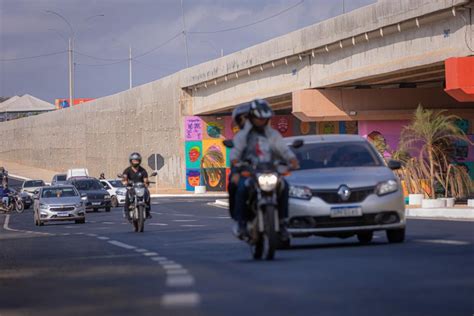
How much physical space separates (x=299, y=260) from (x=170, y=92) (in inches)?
2734

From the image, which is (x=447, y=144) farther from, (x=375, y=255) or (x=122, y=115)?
(x=122, y=115)

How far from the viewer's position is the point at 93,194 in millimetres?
57938

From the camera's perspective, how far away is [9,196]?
2584 inches

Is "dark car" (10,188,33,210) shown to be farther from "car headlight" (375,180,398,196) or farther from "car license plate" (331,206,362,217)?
"car license plate" (331,206,362,217)

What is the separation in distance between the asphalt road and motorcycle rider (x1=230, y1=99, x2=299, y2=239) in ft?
1.92

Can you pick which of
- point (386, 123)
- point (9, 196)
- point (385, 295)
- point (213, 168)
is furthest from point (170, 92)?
point (385, 295)

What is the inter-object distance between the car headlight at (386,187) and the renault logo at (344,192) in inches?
18.7

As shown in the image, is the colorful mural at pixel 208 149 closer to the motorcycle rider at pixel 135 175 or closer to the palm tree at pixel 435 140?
the palm tree at pixel 435 140

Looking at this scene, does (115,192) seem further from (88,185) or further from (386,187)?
(386,187)

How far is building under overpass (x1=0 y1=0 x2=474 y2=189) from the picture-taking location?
134 ft

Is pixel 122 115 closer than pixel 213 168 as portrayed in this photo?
No

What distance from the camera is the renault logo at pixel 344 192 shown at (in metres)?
17.3

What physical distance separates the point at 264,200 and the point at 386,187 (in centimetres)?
363

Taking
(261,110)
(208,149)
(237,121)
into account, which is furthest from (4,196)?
(261,110)
